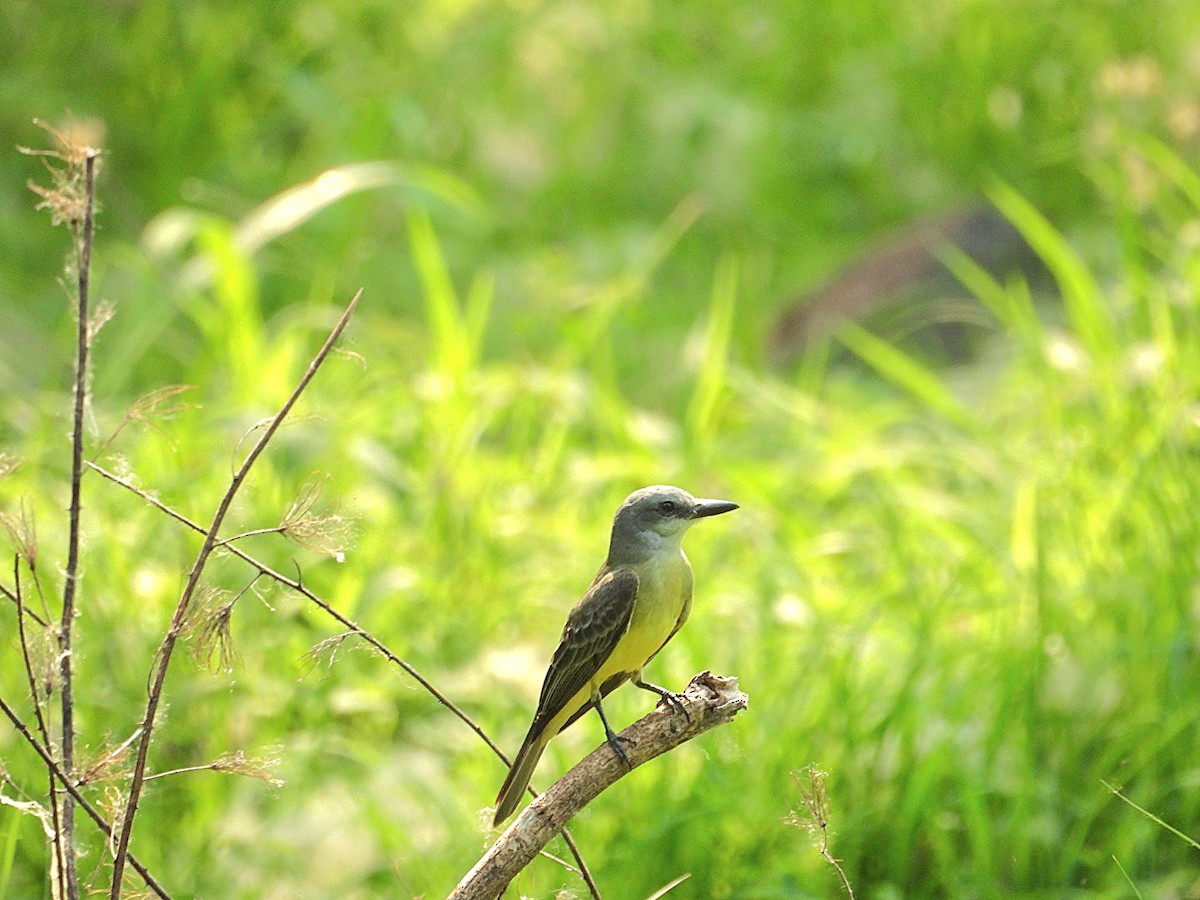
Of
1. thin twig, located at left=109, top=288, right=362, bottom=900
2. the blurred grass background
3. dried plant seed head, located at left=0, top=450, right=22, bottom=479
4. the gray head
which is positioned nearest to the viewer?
thin twig, located at left=109, top=288, right=362, bottom=900

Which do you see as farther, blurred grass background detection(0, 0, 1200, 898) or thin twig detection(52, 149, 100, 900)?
blurred grass background detection(0, 0, 1200, 898)

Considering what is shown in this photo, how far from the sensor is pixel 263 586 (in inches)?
136

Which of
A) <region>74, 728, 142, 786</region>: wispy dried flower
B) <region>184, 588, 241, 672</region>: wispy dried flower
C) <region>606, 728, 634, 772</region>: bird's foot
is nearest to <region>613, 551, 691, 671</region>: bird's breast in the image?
<region>606, 728, 634, 772</region>: bird's foot

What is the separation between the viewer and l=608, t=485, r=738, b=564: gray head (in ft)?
6.61

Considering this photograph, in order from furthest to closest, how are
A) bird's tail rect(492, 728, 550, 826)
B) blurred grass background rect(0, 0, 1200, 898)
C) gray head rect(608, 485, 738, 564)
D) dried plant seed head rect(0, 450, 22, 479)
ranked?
blurred grass background rect(0, 0, 1200, 898), gray head rect(608, 485, 738, 564), bird's tail rect(492, 728, 550, 826), dried plant seed head rect(0, 450, 22, 479)

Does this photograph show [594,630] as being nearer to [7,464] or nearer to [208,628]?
[208,628]

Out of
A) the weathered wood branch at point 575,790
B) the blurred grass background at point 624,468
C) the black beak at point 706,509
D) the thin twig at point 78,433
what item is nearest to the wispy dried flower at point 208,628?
the thin twig at point 78,433

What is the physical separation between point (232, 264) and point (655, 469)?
1404 millimetres

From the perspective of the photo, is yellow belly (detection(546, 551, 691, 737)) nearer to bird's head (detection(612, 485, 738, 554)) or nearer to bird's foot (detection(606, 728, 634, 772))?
bird's head (detection(612, 485, 738, 554))

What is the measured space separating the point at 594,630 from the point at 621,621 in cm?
4

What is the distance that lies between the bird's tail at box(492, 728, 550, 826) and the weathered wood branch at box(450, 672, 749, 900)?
23 centimetres

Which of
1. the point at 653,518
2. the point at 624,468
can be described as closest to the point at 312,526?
the point at 653,518

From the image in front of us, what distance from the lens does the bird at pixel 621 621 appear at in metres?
1.91

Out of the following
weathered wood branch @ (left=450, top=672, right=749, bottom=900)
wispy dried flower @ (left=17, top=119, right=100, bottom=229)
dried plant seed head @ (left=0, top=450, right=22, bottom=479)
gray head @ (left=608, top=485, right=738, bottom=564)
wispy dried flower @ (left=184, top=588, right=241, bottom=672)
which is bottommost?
weathered wood branch @ (left=450, top=672, right=749, bottom=900)
